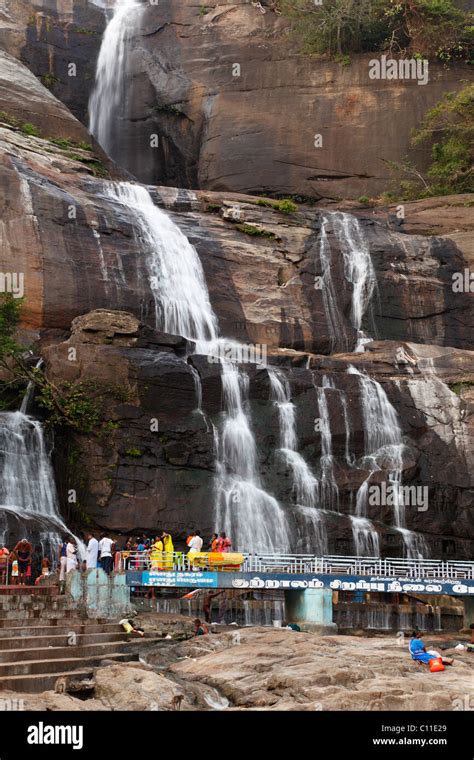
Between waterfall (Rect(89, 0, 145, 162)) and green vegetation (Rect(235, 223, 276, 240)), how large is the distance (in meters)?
13.3

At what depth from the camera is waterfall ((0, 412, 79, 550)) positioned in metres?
32.2

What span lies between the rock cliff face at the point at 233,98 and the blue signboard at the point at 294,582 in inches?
1181

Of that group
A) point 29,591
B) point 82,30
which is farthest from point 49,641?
point 82,30

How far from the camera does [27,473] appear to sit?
109 feet

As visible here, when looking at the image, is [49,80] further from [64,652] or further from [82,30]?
[64,652]

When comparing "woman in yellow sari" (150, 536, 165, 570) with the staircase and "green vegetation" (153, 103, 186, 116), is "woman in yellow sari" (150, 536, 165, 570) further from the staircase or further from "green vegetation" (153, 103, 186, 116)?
"green vegetation" (153, 103, 186, 116)

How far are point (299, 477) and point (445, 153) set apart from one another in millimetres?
24718

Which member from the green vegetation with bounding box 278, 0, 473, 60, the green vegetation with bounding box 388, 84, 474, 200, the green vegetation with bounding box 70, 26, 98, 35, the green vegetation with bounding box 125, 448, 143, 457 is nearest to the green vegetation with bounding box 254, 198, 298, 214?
the green vegetation with bounding box 388, 84, 474, 200

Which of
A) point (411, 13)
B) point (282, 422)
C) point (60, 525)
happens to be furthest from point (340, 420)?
point (411, 13)

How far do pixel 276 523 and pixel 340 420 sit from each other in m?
5.58

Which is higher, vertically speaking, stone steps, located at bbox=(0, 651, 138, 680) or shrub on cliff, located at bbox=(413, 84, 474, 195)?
shrub on cliff, located at bbox=(413, 84, 474, 195)

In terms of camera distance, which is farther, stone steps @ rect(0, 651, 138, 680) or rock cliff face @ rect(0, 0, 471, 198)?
rock cliff face @ rect(0, 0, 471, 198)

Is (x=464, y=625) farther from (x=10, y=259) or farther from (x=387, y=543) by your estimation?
(x=10, y=259)
